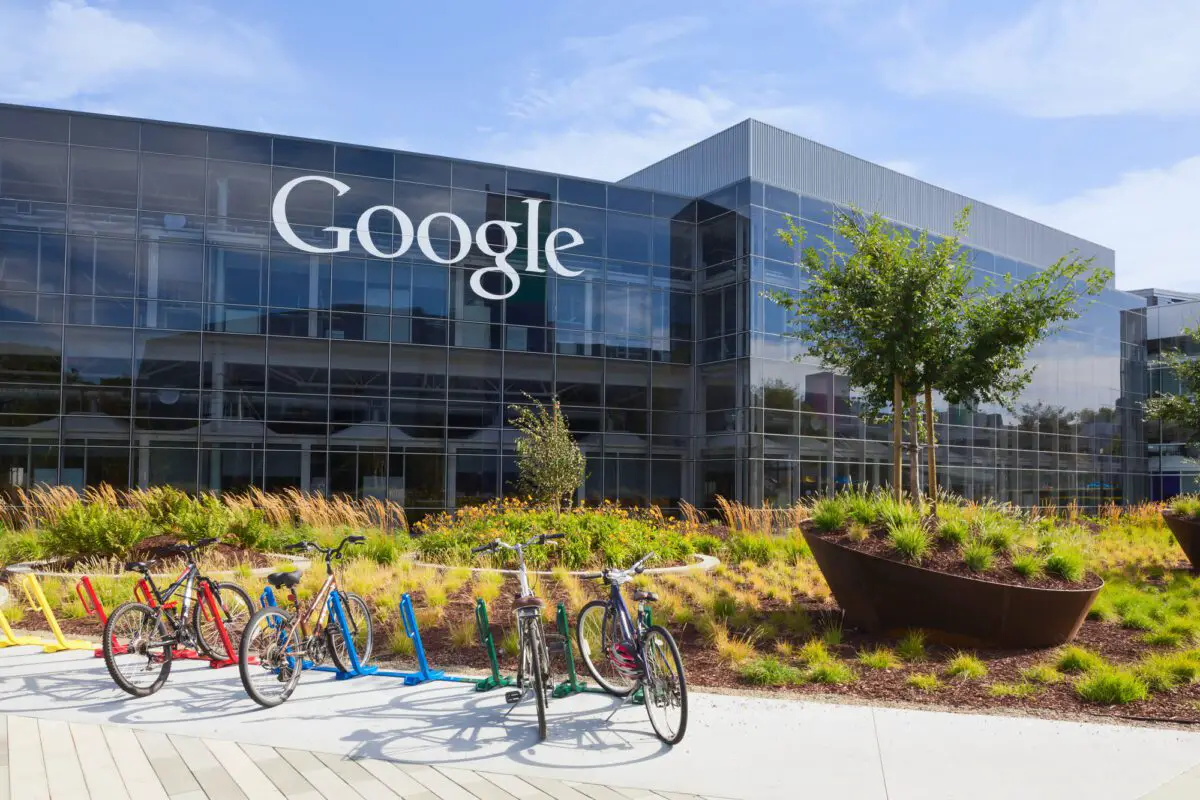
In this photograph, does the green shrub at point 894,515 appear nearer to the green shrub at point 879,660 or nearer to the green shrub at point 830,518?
the green shrub at point 830,518

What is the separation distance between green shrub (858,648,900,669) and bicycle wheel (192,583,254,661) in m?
5.45

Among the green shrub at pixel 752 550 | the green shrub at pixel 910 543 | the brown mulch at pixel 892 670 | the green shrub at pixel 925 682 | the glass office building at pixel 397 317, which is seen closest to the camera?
the brown mulch at pixel 892 670

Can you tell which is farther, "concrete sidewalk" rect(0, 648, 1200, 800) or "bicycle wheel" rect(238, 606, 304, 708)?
"bicycle wheel" rect(238, 606, 304, 708)

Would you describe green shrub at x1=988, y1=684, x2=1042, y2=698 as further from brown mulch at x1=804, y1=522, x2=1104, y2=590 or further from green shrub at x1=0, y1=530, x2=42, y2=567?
green shrub at x1=0, y1=530, x2=42, y2=567

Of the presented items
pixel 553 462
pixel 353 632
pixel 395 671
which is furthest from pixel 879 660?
pixel 553 462

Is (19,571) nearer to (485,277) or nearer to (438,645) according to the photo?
(438,645)

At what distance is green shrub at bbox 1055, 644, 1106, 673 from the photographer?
8.02m

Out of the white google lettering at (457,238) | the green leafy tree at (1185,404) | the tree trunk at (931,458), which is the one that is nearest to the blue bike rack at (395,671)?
the tree trunk at (931,458)

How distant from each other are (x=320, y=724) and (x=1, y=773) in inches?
71.4

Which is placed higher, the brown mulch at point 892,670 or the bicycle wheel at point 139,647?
the bicycle wheel at point 139,647

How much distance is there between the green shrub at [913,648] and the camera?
27.8 ft

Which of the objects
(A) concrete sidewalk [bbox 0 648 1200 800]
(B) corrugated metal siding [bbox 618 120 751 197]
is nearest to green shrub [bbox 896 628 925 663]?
(A) concrete sidewalk [bbox 0 648 1200 800]

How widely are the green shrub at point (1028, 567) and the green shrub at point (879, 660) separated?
1762mm

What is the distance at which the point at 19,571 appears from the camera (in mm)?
13414
